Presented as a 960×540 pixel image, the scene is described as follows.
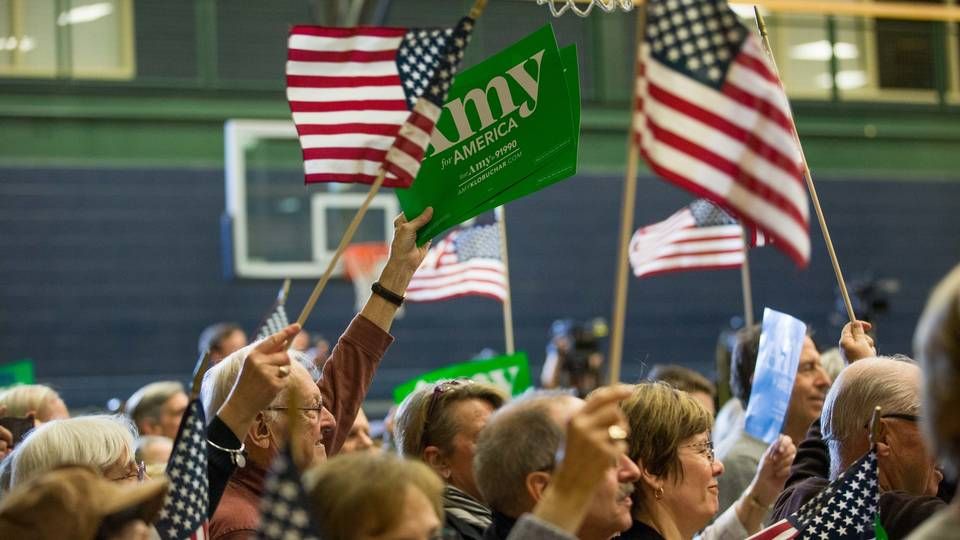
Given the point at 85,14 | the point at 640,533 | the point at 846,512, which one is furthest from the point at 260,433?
the point at 85,14

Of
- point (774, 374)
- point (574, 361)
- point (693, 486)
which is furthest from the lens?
point (574, 361)

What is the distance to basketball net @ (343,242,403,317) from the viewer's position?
10.7 meters

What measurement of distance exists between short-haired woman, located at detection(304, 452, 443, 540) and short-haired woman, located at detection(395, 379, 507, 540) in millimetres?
974

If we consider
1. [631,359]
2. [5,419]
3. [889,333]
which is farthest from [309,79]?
[889,333]

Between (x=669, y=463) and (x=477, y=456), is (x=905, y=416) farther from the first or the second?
(x=477, y=456)

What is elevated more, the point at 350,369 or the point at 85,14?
the point at 85,14

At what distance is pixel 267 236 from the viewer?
35.0 feet

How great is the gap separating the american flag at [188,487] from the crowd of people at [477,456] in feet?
0.06

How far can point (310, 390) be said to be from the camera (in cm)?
291

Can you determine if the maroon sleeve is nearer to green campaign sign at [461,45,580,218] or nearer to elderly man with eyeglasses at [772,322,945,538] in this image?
green campaign sign at [461,45,580,218]

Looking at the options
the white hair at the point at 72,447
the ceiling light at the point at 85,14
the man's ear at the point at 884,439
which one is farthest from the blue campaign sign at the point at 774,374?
the ceiling light at the point at 85,14

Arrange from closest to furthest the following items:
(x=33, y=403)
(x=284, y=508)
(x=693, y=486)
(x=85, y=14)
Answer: (x=284, y=508) → (x=693, y=486) → (x=33, y=403) → (x=85, y=14)

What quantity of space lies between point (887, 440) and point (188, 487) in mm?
1447

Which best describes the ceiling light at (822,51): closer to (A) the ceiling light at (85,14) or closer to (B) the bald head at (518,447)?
(A) the ceiling light at (85,14)
